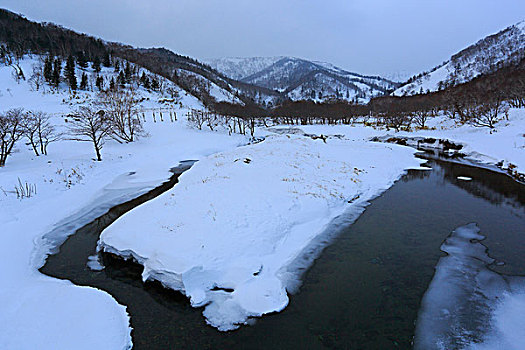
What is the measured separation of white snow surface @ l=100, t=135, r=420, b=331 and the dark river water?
43 centimetres

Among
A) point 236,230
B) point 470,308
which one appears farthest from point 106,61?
point 470,308

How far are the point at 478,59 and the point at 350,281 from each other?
530 ft

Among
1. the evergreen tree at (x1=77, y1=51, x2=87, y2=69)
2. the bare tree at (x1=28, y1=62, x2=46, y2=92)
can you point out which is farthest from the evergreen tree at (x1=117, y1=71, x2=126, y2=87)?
the bare tree at (x1=28, y1=62, x2=46, y2=92)

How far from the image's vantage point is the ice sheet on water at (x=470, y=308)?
5.07 m

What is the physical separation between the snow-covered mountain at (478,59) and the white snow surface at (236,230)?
122106mm

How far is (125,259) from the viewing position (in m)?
8.07

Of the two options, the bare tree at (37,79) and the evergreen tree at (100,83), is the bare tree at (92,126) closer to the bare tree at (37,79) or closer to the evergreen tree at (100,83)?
the bare tree at (37,79)

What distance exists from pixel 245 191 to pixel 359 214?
518 cm

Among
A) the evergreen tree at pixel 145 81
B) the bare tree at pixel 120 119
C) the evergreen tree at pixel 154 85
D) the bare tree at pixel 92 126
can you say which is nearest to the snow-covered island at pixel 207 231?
the bare tree at pixel 92 126

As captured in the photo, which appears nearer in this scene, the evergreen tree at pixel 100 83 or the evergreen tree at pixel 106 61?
the evergreen tree at pixel 100 83

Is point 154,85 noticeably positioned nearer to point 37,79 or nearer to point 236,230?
point 37,79

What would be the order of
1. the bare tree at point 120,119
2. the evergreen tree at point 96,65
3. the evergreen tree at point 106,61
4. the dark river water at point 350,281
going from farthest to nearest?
the evergreen tree at point 106,61 → the evergreen tree at point 96,65 → the bare tree at point 120,119 → the dark river water at point 350,281

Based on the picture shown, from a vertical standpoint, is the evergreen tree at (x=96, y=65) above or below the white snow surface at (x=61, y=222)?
above

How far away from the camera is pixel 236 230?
8.74 metres
